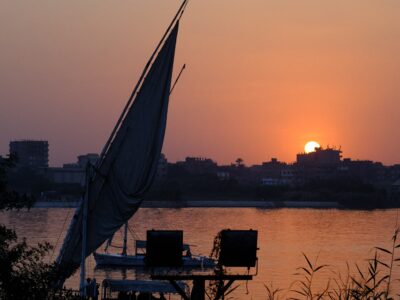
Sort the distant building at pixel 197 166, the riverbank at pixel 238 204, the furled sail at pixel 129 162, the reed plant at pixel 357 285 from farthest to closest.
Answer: the distant building at pixel 197 166, the riverbank at pixel 238 204, the furled sail at pixel 129 162, the reed plant at pixel 357 285

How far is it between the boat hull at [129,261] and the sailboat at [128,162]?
2528 cm

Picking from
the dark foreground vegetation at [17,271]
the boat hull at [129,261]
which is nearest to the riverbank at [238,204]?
the boat hull at [129,261]

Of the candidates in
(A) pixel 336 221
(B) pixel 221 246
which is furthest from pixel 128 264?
(A) pixel 336 221

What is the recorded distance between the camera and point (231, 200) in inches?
5940

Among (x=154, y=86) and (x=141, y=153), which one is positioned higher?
(x=154, y=86)

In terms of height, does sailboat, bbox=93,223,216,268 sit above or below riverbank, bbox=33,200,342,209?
below

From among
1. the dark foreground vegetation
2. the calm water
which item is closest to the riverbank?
the calm water

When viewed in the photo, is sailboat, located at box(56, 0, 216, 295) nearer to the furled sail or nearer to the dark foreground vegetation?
the furled sail

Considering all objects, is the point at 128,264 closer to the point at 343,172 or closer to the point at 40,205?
the point at 40,205

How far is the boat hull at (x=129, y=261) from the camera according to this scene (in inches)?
1888

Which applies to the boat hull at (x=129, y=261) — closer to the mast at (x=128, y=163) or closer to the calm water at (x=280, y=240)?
the calm water at (x=280, y=240)

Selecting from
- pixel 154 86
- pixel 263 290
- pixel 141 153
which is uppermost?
pixel 154 86

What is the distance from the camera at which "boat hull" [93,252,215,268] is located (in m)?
48.0

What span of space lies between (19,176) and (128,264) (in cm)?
10004
